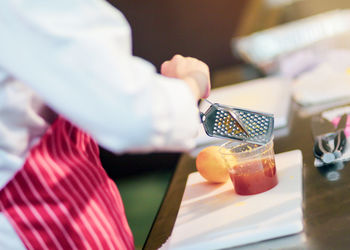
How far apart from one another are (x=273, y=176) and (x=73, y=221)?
375 millimetres

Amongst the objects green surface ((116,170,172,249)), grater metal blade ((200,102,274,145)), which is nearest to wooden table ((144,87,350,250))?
grater metal blade ((200,102,274,145))

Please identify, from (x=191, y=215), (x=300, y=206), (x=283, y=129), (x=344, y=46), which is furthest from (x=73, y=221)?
(x=344, y=46)

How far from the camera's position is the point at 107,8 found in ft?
2.20

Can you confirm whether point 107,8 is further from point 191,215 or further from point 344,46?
point 344,46

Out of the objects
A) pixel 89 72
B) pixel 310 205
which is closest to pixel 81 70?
pixel 89 72

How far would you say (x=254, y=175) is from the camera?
90 centimetres

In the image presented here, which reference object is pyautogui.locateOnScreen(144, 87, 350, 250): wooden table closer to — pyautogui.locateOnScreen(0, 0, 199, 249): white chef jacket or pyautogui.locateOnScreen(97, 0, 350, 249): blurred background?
pyautogui.locateOnScreen(0, 0, 199, 249): white chef jacket

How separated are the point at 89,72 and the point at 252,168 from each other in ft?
1.32

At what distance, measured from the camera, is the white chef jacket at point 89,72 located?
61cm

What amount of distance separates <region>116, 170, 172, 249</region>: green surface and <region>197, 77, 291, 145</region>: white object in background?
2.09 ft

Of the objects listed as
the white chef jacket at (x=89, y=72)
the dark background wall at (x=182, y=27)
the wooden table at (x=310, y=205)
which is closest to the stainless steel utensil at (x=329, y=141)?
the wooden table at (x=310, y=205)

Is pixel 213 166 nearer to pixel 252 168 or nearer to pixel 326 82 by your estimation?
pixel 252 168

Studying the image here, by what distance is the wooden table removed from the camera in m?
0.73

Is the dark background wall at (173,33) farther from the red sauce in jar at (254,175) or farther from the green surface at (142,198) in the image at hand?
the red sauce in jar at (254,175)
